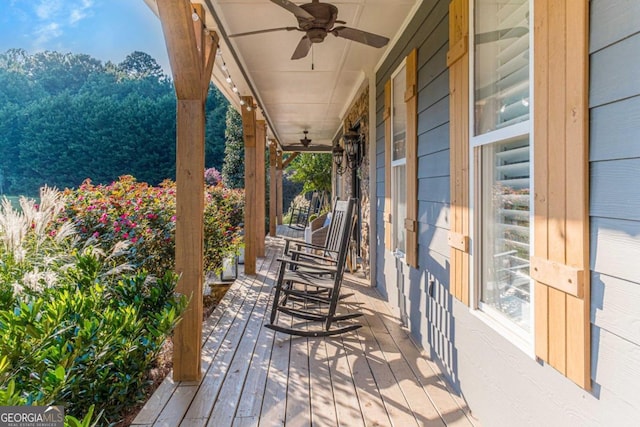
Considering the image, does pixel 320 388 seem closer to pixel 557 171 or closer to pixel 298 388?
pixel 298 388

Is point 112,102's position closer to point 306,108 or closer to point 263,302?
point 306,108

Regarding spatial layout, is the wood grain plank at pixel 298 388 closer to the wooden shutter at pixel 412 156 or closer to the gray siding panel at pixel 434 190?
the wooden shutter at pixel 412 156

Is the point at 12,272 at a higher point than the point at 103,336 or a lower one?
higher

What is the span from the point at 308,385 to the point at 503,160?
5.38ft

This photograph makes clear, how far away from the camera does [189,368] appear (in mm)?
2432

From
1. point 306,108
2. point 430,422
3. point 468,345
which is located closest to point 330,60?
point 306,108

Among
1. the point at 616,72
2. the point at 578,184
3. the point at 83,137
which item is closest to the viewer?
the point at 616,72

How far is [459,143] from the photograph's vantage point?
88.5 inches

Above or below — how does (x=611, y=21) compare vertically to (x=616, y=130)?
above

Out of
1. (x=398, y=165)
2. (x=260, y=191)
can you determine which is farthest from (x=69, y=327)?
(x=260, y=191)

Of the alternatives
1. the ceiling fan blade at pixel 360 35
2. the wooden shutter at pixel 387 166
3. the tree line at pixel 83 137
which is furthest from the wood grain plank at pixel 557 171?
the tree line at pixel 83 137

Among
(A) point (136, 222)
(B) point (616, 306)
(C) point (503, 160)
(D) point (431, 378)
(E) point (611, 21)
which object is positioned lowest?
(D) point (431, 378)

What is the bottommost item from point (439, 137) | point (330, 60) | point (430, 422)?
point (430, 422)

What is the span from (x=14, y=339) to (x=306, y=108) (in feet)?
19.5
